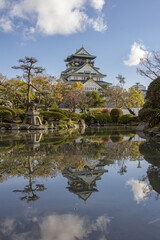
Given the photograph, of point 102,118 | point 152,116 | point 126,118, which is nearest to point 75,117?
point 102,118

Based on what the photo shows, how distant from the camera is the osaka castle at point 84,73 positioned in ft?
144

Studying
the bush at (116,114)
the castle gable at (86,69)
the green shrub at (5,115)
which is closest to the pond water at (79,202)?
the green shrub at (5,115)

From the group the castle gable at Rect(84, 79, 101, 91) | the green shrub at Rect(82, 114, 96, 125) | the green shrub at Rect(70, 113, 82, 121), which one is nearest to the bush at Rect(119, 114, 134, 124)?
the green shrub at Rect(82, 114, 96, 125)

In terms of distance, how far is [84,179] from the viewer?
3.60 meters

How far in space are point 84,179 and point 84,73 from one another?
4530cm

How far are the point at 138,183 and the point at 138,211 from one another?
1.06m

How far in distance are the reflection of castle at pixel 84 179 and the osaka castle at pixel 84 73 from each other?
39828mm

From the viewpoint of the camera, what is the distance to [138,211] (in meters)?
2.34

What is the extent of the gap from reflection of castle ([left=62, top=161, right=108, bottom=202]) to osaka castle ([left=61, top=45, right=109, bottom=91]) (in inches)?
1568

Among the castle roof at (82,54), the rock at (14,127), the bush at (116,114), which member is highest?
the castle roof at (82,54)

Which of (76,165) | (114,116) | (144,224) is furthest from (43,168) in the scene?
(114,116)

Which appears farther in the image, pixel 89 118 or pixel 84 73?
pixel 84 73

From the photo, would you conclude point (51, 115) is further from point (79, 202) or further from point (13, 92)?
point (79, 202)

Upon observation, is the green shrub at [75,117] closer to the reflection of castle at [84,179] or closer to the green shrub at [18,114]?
the green shrub at [18,114]
